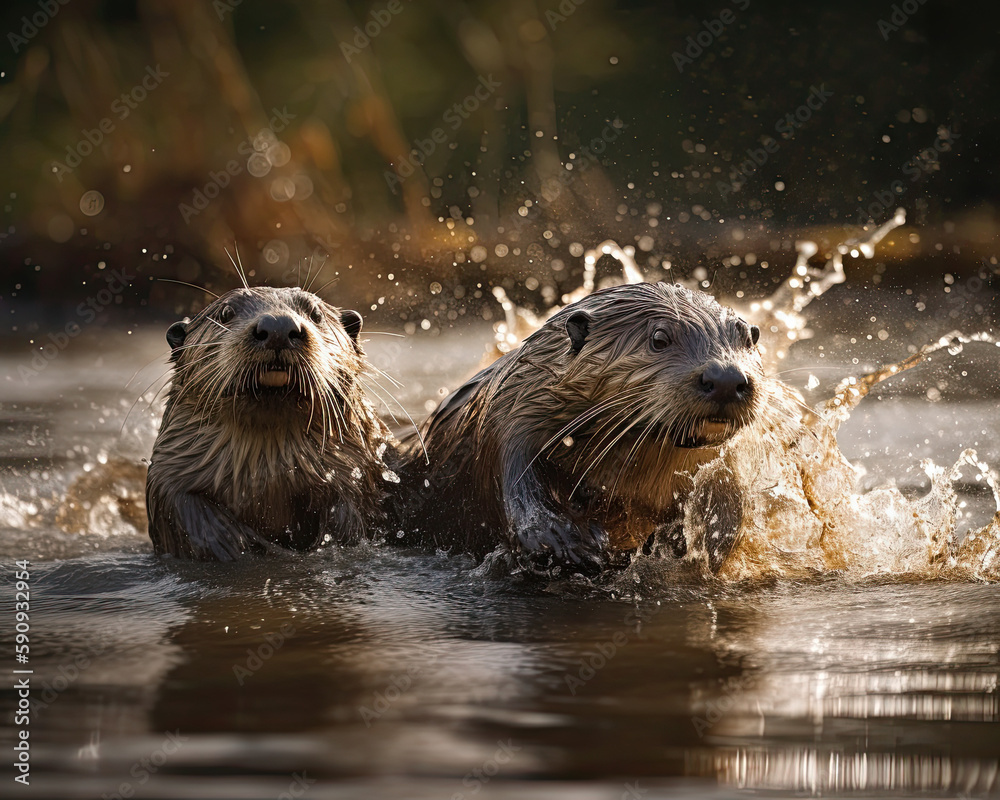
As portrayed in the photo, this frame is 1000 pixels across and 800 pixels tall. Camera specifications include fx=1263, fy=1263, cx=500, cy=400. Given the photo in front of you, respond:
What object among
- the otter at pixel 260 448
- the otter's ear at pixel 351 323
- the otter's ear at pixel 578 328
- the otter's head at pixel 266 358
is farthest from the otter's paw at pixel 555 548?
the otter's ear at pixel 351 323

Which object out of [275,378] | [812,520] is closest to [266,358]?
[275,378]

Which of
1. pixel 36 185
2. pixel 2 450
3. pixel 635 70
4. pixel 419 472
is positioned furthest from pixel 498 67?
pixel 419 472

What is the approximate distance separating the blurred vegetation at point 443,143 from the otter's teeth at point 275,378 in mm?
5616

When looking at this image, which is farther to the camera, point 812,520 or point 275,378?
point 812,520

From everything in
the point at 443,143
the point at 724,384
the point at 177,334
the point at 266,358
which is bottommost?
the point at 724,384

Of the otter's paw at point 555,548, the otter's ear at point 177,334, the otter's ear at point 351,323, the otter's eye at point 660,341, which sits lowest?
the otter's paw at point 555,548

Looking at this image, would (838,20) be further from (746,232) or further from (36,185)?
(36,185)

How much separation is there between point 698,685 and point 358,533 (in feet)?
5.26

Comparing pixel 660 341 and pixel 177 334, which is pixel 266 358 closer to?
pixel 177 334

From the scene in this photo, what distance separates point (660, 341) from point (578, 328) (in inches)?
10.7

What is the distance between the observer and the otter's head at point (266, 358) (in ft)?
11.3

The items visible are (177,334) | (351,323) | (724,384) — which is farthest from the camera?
(351,323)

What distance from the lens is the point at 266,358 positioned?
11.2ft

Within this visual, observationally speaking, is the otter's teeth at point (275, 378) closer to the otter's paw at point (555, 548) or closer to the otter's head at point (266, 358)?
the otter's head at point (266, 358)
